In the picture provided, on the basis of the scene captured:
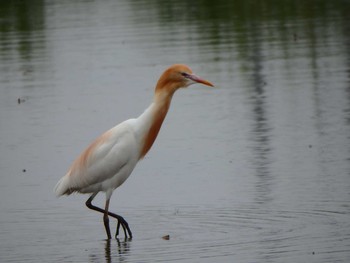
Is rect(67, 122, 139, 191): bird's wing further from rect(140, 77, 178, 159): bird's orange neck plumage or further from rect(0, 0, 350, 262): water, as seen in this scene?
rect(0, 0, 350, 262): water

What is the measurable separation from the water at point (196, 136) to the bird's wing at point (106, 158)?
0.50 meters

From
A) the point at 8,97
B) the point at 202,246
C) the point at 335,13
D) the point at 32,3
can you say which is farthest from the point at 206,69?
the point at 32,3

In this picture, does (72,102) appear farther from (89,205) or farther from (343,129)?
(89,205)

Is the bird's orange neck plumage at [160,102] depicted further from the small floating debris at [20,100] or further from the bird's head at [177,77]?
the small floating debris at [20,100]

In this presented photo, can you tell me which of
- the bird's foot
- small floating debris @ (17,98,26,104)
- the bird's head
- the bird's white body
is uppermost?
the bird's head

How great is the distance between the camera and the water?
1016cm

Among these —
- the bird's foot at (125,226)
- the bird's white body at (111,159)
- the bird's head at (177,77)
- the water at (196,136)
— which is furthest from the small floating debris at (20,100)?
the bird's head at (177,77)

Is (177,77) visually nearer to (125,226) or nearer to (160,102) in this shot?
(160,102)

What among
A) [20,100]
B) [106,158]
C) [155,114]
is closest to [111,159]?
[106,158]

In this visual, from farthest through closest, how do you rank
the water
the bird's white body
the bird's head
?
1. the bird's white body
2. the bird's head
3. the water

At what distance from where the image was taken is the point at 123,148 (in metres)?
10.5

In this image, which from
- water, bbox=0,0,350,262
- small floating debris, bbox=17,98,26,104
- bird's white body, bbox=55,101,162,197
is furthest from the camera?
small floating debris, bbox=17,98,26,104

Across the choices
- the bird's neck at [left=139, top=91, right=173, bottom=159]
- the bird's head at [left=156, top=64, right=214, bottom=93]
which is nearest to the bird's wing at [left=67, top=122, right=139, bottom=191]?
the bird's neck at [left=139, top=91, right=173, bottom=159]

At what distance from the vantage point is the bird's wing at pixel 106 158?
10.5 meters
